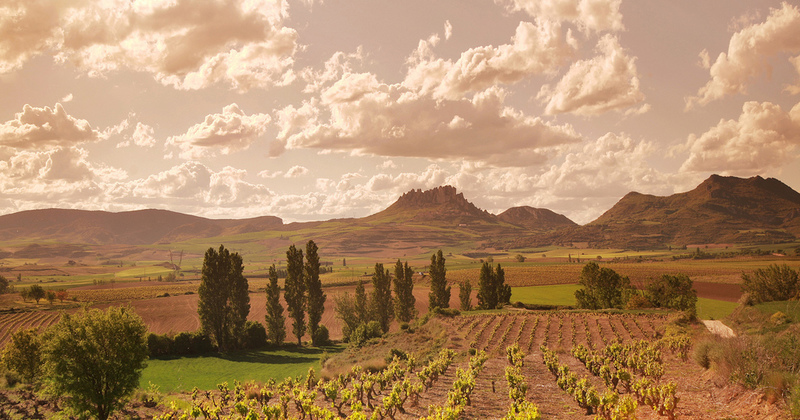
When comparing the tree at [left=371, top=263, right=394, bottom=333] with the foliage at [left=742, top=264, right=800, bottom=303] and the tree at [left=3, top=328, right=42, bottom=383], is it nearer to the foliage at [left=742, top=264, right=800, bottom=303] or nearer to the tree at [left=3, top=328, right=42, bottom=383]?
the tree at [left=3, top=328, right=42, bottom=383]

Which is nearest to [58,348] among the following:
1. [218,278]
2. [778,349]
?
[218,278]

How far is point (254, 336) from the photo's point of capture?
73.2 meters

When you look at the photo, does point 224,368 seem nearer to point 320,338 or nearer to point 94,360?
point 320,338

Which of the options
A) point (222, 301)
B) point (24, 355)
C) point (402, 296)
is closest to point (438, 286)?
point (402, 296)

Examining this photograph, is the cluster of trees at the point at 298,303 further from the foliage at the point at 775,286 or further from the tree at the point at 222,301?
the foliage at the point at 775,286

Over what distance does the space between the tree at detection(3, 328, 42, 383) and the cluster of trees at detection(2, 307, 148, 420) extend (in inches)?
639

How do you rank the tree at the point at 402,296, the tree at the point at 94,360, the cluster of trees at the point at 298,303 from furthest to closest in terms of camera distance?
the tree at the point at 402,296 → the cluster of trees at the point at 298,303 → the tree at the point at 94,360

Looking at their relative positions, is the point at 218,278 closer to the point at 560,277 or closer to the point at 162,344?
the point at 162,344

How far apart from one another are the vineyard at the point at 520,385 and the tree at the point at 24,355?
74.4 feet

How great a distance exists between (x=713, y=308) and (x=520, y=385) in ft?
272

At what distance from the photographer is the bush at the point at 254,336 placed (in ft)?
237

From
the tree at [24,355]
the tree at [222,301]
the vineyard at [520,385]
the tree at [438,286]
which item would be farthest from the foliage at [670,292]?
the tree at [24,355]

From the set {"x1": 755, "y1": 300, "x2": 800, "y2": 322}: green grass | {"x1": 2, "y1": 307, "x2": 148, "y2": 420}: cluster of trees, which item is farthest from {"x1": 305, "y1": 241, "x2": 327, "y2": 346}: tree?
{"x1": 755, "y1": 300, "x2": 800, "y2": 322}: green grass

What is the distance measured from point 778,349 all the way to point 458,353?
91.0 feet
